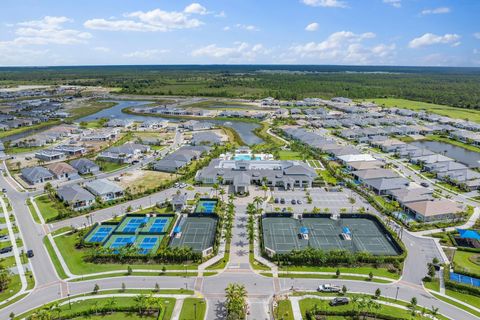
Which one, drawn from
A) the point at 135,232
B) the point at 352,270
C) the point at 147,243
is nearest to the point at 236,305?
the point at 352,270

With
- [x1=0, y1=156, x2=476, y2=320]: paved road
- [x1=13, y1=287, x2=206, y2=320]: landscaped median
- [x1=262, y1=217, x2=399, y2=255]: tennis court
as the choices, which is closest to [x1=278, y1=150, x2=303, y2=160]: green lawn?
[x1=262, y1=217, x2=399, y2=255]: tennis court

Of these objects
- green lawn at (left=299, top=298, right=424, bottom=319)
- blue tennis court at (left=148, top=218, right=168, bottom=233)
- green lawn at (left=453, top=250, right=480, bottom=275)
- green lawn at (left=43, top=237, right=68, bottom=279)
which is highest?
blue tennis court at (left=148, top=218, right=168, bottom=233)

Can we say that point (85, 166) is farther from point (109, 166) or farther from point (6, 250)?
point (6, 250)

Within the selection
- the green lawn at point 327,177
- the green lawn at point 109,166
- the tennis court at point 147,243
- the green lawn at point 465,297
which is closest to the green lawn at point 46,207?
the green lawn at point 109,166

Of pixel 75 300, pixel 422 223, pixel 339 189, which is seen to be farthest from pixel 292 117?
pixel 75 300

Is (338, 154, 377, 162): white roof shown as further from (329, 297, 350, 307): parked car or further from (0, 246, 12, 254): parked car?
(0, 246, 12, 254): parked car
